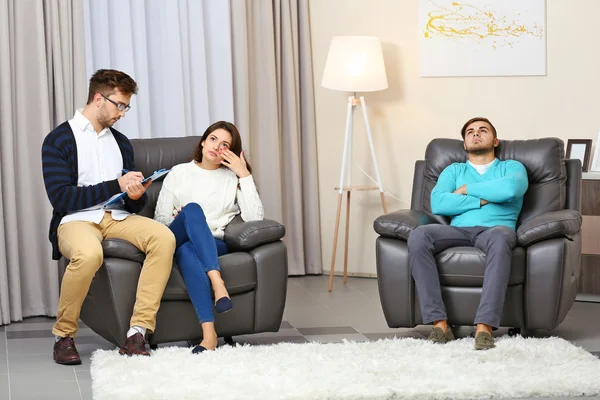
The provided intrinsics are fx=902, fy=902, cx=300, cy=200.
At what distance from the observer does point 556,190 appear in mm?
4281

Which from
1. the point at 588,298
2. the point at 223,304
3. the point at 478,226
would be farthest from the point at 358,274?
the point at 223,304

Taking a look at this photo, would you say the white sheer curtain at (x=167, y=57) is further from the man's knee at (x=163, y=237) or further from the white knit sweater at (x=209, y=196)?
the man's knee at (x=163, y=237)

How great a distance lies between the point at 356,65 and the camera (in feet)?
17.5

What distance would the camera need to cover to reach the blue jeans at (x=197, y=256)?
3666 millimetres

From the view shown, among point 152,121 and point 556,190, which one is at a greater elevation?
point 152,121

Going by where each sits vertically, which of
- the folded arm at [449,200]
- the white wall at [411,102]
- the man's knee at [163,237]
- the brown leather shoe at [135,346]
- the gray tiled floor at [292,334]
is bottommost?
the gray tiled floor at [292,334]

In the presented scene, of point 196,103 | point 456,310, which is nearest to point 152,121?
point 196,103

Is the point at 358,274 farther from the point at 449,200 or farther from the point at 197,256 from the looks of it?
the point at 197,256

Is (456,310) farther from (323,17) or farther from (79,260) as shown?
(323,17)

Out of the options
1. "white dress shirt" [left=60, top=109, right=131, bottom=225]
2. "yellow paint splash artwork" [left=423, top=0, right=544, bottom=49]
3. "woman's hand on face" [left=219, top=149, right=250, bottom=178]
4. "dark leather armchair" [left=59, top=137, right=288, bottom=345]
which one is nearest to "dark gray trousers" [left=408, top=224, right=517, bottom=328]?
"dark leather armchair" [left=59, top=137, right=288, bottom=345]

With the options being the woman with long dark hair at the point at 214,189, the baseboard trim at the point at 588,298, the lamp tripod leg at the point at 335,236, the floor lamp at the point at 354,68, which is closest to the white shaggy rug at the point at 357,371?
the woman with long dark hair at the point at 214,189

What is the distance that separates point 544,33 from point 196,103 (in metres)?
2.13

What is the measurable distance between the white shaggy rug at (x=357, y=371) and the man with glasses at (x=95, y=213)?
21 centimetres

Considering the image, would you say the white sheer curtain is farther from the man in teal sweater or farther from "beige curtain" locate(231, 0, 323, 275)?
the man in teal sweater
